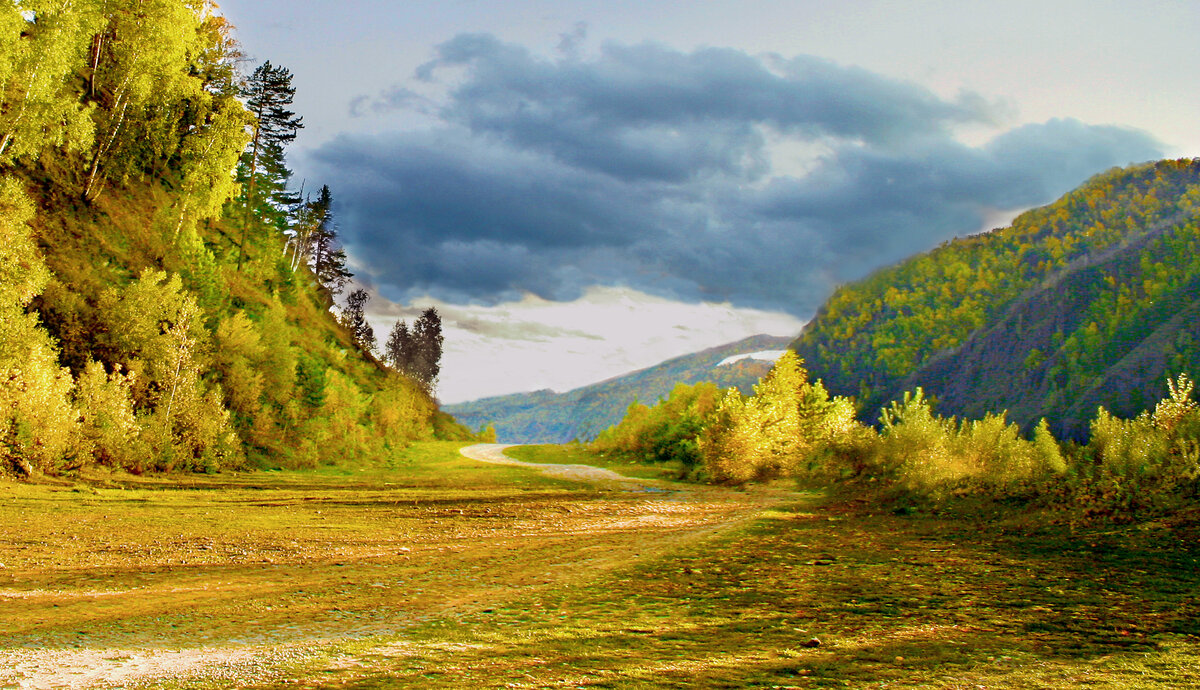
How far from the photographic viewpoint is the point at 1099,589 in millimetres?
7285

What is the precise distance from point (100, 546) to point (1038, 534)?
16.2m

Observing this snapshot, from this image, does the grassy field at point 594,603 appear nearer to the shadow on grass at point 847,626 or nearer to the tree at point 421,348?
the shadow on grass at point 847,626

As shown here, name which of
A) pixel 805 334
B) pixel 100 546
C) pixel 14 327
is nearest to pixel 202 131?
pixel 14 327

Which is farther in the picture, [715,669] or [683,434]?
[683,434]

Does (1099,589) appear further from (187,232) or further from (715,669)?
(187,232)

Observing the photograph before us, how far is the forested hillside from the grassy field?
30.9 feet

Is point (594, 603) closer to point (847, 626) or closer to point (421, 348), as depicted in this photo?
point (847, 626)

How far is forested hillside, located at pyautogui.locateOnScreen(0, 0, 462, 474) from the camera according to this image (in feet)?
74.0

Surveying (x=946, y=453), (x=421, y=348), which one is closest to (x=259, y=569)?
(x=946, y=453)

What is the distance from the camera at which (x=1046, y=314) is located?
39.9m

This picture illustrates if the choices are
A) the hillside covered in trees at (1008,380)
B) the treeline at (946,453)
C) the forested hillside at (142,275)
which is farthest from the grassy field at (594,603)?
the forested hillside at (142,275)

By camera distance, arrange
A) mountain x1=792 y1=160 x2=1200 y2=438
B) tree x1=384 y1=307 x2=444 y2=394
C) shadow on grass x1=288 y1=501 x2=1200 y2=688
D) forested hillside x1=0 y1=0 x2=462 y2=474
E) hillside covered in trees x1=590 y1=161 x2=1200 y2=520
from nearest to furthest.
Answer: shadow on grass x1=288 y1=501 x2=1200 y2=688 → hillside covered in trees x1=590 y1=161 x2=1200 y2=520 → forested hillside x1=0 y1=0 x2=462 y2=474 → mountain x1=792 y1=160 x2=1200 y2=438 → tree x1=384 y1=307 x2=444 y2=394

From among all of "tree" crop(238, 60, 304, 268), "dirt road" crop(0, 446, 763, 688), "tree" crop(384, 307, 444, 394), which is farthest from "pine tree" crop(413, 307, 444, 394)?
"dirt road" crop(0, 446, 763, 688)

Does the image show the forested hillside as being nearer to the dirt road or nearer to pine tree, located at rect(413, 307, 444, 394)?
the dirt road
